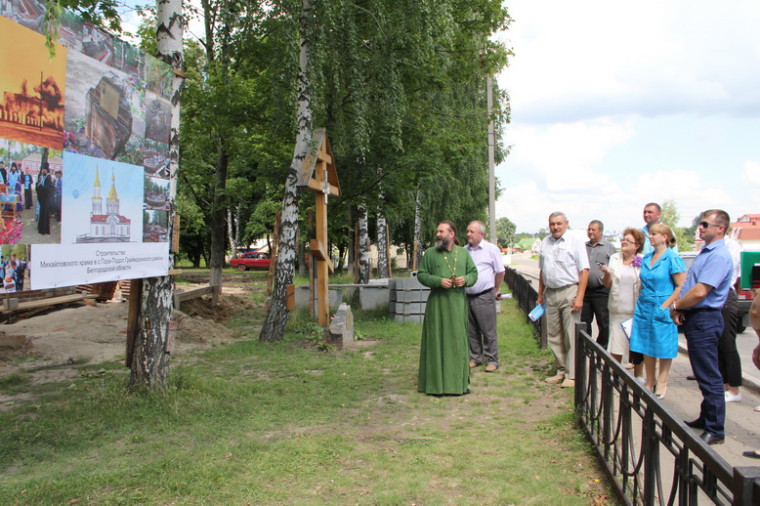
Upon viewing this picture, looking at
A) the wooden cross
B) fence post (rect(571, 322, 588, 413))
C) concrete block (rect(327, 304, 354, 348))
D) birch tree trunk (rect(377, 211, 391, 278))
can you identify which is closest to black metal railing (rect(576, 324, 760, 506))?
fence post (rect(571, 322, 588, 413))

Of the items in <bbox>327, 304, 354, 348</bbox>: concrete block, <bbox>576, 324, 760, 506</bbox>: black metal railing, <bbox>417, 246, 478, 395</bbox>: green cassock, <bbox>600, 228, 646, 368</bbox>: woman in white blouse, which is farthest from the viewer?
<bbox>327, 304, 354, 348</bbox>: concrete block

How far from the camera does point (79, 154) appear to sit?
4.86 meters

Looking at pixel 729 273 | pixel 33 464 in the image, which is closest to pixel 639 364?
pixel 729 273

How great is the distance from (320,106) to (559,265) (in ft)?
16.5

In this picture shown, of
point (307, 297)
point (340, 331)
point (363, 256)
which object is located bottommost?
point (340, 331)

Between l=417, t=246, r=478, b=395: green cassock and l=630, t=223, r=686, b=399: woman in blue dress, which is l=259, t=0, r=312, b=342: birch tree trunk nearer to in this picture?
l=417, t=246, r=478, b=395: green cassock

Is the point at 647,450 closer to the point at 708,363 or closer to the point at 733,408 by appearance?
the point at 708,363

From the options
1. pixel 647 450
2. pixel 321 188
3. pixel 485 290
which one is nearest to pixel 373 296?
pixel 321 188

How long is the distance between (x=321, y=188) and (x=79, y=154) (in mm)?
5817

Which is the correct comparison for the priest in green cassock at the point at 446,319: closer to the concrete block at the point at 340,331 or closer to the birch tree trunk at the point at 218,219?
the concrete block at the point at 340,331

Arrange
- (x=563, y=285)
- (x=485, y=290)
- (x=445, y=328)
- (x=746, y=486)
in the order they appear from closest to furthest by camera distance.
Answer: (x=746, y=486)
(x=445, y=328)
(x=563, y=285)
(x=485, y=290)

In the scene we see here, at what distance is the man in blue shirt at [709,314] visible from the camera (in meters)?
4.79

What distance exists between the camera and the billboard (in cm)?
421

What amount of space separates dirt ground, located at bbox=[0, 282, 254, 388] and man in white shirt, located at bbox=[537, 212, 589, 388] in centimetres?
465
